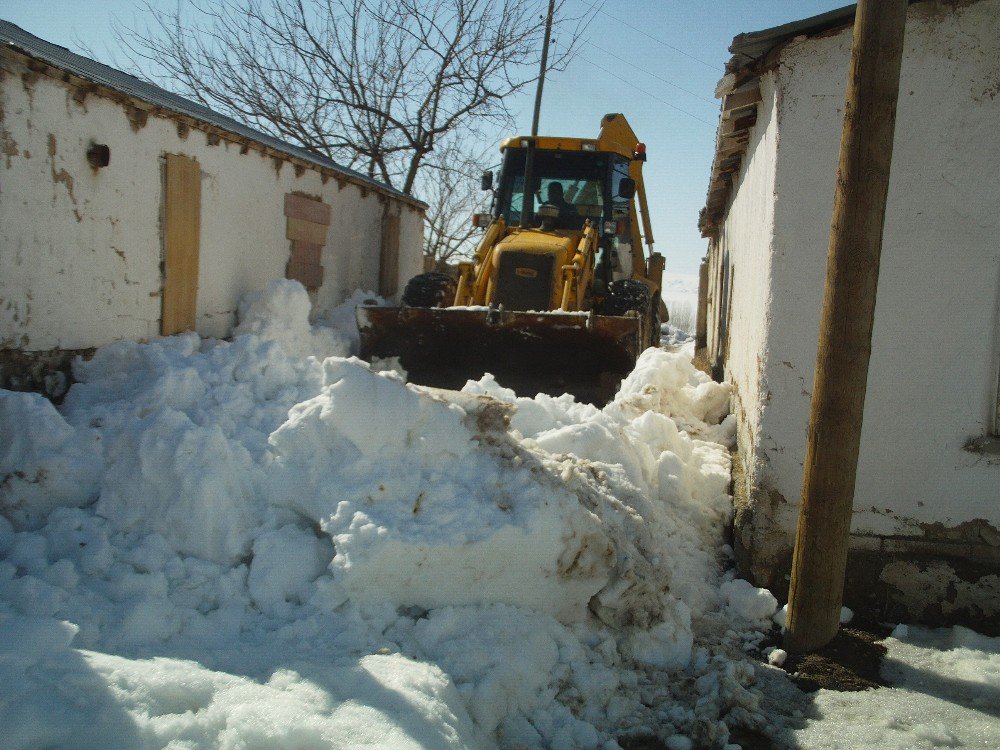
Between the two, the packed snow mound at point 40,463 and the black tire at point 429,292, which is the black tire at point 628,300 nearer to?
the black tire at point 429,292

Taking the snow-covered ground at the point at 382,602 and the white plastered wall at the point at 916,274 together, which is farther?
the white plastered wall at the point at 916,274

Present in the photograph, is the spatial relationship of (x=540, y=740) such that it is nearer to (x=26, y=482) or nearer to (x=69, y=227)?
(x=26, y=482)

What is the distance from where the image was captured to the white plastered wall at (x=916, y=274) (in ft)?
13.3

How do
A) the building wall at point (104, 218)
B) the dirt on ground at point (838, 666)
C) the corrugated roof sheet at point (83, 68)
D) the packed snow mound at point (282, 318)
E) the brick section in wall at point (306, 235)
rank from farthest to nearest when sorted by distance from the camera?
1. the brick section in wall at point (306, 235)
2. the packed snow mound at point (282, 318)
3. the corrugated roof sheet at point (83, 68)
4. the building wall at point (104, 218)
5. the dirt on ground at point (838, 666)

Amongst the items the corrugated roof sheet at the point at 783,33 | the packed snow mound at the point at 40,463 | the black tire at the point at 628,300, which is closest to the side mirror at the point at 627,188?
the black tire at the point at 628,300

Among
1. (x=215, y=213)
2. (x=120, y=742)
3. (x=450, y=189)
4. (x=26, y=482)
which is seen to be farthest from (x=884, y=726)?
(x=450, y=189)

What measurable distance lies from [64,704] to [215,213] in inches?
267

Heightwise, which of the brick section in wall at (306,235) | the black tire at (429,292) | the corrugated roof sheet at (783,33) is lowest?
the black tire at (429,292)

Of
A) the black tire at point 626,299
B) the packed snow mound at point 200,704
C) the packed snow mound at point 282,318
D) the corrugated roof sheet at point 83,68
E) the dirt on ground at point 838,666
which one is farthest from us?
the black tire at point 626,299

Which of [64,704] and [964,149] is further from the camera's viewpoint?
[964,149]

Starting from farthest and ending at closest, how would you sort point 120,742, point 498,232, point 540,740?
point 498,232, point 540,740, point 120,742

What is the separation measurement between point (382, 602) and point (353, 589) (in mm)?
134

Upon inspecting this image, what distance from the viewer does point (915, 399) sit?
420 centimetres

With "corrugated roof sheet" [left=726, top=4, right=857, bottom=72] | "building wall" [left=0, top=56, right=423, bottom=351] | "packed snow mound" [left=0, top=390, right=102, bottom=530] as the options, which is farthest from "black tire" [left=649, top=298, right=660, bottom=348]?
"packed snow mound" [left=0, top=390, right=102, bottom=530]
